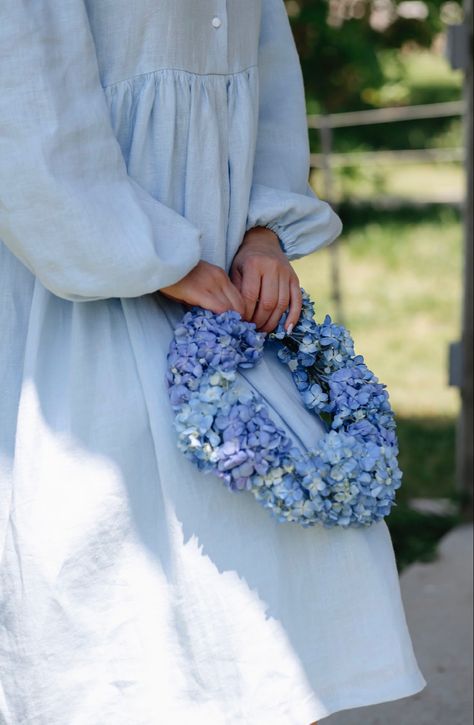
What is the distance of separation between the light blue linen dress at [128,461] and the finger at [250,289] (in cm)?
7

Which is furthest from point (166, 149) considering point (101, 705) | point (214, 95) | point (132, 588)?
point (101, 705)

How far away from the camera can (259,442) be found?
1.51 m

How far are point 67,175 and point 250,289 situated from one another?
0.33 meters

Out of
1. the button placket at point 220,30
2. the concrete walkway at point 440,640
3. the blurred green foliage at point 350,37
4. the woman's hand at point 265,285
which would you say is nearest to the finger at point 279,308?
the woman's hand at point 265,285

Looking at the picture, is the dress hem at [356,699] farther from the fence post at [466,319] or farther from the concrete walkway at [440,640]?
the fence post at [466,319]

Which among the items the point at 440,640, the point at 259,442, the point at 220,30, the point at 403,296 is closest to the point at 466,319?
the point at 440,640

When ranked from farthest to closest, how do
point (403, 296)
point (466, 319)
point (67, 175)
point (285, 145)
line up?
1. point (403, 296)
2. point (466, 319)
3. point (285, 145)
4. point (67, 175)

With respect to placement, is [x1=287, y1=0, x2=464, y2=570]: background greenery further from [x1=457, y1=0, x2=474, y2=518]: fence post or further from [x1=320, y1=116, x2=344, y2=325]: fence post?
[x1=320, y1=116, x2=344, y2=325]: fence post

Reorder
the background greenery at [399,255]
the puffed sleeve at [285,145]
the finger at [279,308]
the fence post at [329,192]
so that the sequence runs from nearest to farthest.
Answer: the finger at [279,308]
the puffed sleeve at [285,145]
the background greenery at [399,255]
the fence post at [329,192]

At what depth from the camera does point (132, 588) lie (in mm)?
1545

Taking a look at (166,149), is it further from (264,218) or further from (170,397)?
(170,397)

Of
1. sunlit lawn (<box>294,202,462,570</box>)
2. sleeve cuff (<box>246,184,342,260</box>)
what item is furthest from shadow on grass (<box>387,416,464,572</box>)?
sleeve cuff (<box>246,184,342,260</box>)

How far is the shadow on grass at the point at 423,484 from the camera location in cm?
385

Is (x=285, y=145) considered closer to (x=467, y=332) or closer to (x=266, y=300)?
(x=266, y=300)
